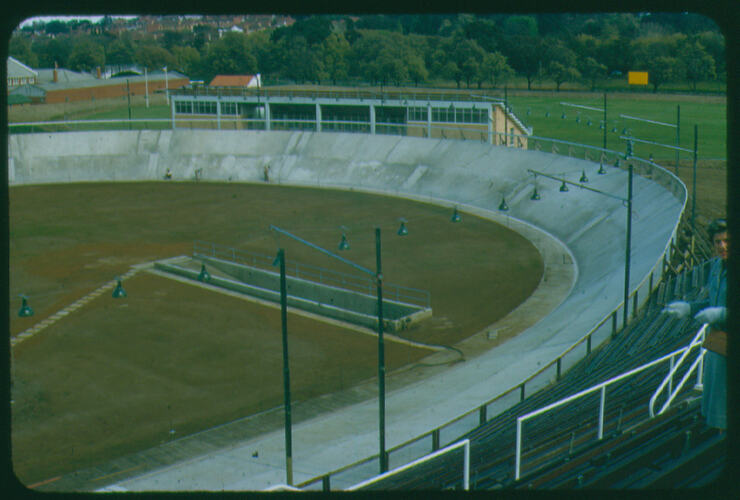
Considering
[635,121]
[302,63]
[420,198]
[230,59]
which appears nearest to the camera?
[420,198]

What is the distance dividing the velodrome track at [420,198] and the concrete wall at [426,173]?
9 centimetres

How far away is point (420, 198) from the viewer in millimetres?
53594

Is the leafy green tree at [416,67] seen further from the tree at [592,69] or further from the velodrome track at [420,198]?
the velodrome track at [420,198]

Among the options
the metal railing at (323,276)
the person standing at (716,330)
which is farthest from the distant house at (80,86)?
the person standing at (716,330)

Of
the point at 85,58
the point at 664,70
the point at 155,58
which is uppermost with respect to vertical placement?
the point at 85,58

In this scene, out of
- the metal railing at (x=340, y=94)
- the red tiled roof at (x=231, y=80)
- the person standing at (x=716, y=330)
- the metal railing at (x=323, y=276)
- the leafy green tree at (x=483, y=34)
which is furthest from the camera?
the red tiled roof at (x=231, y=80)

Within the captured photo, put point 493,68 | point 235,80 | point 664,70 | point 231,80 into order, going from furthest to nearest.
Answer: point 231,80
point 235,80
point 493,68
point 664,70

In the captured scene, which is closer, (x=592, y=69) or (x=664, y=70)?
(x=664, y=70)

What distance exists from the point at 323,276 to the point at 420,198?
2048 centimetres

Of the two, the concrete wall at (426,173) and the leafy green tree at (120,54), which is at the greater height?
the leafy green tree at (120,54)

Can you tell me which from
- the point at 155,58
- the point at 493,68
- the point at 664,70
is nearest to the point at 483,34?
the point at 493,68

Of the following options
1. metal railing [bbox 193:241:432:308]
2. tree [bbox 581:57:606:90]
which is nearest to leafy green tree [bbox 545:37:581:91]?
tree [bbox 581:57:606:90]

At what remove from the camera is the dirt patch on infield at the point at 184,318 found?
21.0 metres

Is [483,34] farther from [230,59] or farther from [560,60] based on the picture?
[230,59]
